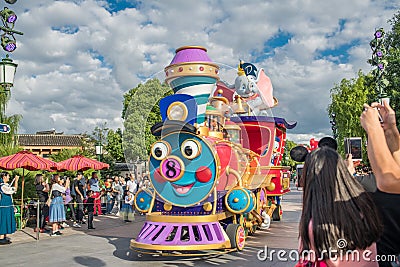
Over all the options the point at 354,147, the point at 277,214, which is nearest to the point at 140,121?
the point at 354,147

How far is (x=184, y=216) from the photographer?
749 centimetres

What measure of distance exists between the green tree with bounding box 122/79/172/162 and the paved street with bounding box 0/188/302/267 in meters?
1.95

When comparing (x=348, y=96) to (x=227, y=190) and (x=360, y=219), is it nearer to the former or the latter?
(x=227, y=190)

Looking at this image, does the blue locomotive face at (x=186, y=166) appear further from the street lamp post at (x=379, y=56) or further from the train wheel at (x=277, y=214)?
the train wheel at (x=277, y=214)

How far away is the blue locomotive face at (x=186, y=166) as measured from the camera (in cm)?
746

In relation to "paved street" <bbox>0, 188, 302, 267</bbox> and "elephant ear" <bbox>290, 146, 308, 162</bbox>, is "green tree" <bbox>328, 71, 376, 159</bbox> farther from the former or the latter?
"elephant ear" <bbox>290, 146, 308, 162</bbox>

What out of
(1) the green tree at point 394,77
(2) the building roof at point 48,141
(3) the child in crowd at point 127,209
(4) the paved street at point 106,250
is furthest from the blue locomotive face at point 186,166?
(2) the building roof at point 48,141

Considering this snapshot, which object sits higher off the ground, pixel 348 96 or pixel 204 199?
pixel 348 96

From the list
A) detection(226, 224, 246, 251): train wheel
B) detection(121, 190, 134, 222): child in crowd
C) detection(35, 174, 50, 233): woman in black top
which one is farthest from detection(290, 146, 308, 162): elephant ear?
detection(121, 190, 134, 222): child in crowd

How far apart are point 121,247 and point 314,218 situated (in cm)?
750

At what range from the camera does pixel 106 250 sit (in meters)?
8.60

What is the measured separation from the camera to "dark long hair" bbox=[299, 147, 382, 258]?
2062 millimetres

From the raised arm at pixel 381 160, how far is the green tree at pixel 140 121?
587 centimetres

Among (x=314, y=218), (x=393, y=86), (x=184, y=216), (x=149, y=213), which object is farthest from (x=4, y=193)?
(x=393, y=86)
